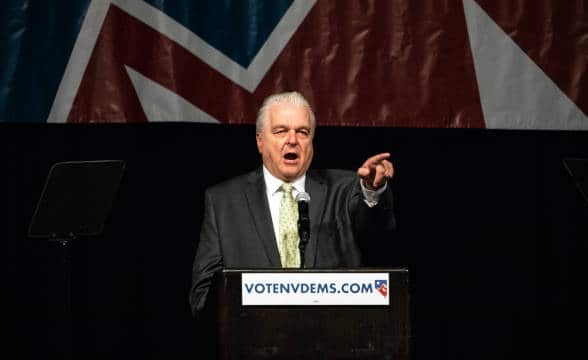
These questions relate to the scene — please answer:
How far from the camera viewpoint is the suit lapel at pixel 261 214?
271cm

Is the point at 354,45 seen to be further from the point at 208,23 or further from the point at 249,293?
the point at 249,293

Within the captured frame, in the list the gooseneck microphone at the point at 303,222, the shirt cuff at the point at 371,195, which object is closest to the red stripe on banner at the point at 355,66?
the shirt cuff at the point at 371,195

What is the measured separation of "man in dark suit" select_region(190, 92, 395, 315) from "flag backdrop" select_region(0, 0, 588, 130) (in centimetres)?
86

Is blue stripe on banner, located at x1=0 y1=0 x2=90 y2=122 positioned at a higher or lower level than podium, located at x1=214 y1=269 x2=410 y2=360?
higher

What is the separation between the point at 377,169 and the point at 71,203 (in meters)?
1.02

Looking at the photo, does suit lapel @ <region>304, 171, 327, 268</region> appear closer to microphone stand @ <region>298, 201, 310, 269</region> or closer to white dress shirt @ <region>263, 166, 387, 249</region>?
white dress shirt @ <region>263, 166, 387, 249</region>

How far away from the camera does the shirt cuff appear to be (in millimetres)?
2487

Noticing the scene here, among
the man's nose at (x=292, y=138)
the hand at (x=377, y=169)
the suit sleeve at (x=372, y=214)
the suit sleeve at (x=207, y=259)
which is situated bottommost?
the suit sleeve at (x=207, y=259)

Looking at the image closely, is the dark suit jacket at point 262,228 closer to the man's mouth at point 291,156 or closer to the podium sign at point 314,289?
the man's mouth at point 291,156

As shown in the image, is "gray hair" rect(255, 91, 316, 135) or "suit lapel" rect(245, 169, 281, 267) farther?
"gray hair" rect(255, 91, 316, 135)

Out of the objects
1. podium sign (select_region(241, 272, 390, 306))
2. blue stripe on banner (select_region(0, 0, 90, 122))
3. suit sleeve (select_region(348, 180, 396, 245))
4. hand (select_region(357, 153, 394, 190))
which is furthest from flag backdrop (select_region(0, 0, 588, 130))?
podium sign (select_region(241, 272, 390, 306))

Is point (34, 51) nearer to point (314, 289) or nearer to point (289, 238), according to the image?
point (289, 238)

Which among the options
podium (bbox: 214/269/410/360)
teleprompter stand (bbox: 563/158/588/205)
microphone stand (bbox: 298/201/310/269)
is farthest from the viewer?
teleprompter stand (bbox: 563/158/588/205)

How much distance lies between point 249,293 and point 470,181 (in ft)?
7.84
